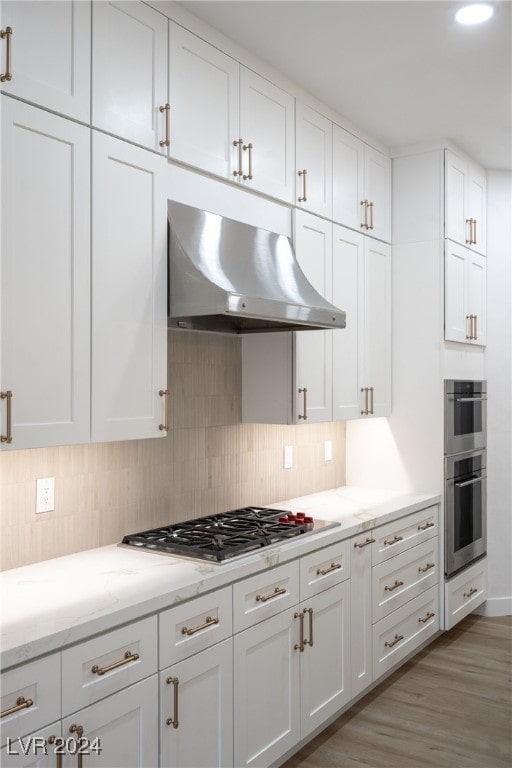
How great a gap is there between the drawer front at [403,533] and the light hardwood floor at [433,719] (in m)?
0.68

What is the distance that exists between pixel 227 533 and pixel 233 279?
3.33 ft

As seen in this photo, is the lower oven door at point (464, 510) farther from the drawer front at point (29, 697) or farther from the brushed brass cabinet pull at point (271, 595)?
the drawer front at point (29, 697)

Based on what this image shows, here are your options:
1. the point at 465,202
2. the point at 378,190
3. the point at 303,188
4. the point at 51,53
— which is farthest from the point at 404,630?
the point at 51,53

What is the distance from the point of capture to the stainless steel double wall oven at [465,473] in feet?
13.4

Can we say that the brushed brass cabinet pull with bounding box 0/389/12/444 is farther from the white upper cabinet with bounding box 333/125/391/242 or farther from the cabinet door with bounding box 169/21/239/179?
the white upper cabinet with bounding box 333/125/391/242

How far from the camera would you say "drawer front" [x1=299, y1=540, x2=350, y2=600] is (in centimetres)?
282

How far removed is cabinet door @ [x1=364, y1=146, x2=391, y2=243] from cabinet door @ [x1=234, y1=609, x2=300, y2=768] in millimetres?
2320

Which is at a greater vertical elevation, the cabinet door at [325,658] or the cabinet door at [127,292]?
the cabinet door at [127,292]

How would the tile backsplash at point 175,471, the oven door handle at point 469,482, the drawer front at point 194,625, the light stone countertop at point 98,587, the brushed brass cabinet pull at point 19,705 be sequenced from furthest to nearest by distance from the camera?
the oven door handle at point 469,482 < the tile backsplash at point 175,471 < the drawer front at point 194,625 < the light stone countertop at point 98,587 < the brushed brass cabinet pull at point 19,705

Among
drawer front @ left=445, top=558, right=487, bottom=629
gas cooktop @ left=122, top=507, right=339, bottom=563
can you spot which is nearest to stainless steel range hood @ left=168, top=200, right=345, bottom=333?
gas cooktop @ left=122, top=507, right=339, bottom=563

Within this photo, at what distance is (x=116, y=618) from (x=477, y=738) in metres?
1.96

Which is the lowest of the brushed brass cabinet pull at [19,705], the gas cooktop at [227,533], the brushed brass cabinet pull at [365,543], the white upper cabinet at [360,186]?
the brushed brass cabinet pull at [19,705]

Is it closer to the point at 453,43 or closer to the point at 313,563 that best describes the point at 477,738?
the point at 313,563

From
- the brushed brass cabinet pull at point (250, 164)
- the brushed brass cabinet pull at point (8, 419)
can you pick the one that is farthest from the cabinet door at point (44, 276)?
the brushed brass cabinet pull at point (250, 164)
